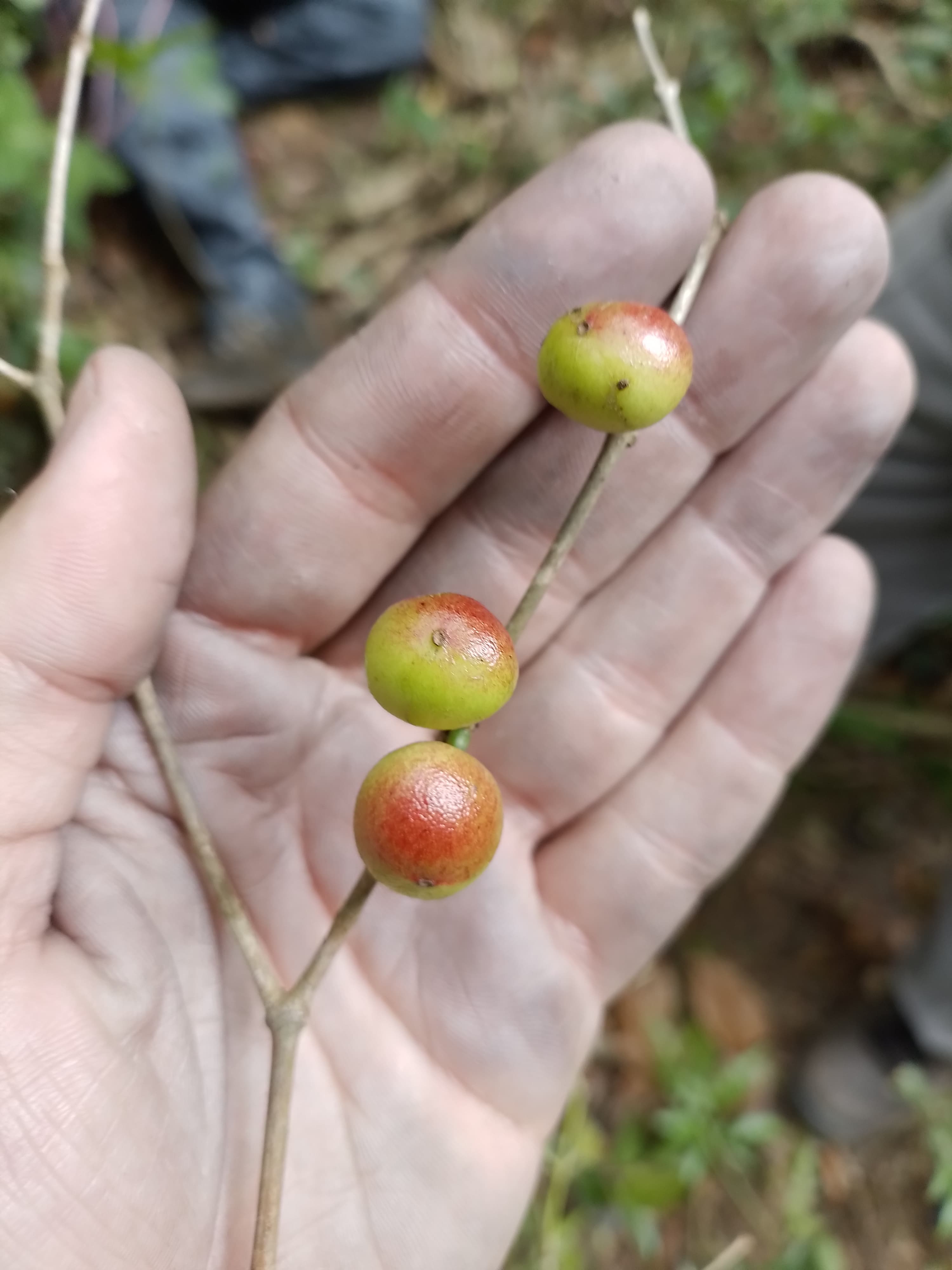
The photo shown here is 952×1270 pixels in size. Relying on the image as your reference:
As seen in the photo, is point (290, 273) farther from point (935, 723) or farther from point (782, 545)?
point (935, 723)

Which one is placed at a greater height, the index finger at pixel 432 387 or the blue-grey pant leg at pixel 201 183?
the index finger at pixel 432 387

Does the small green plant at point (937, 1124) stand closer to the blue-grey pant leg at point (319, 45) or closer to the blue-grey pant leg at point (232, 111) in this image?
the blue-grey pant leg at point (232, 111)

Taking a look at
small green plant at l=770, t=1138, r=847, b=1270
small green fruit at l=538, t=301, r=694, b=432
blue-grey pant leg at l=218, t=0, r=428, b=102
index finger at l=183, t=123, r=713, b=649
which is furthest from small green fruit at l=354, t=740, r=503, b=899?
blue-grey pant leg at l=218, t=0, r=428, b=102

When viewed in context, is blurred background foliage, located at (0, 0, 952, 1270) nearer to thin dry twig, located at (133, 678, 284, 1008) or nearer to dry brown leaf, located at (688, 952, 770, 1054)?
dry brown leaf, located at (688, 952, 770, 1054)

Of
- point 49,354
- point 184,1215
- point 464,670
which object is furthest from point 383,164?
point 184,1215

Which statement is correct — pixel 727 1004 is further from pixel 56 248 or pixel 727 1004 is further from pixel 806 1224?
pixel 56 248

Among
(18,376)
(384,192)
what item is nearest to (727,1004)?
(18,376)

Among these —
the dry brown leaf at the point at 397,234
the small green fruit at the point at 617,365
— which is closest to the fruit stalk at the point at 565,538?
the small green fruit at the point at 617,365
